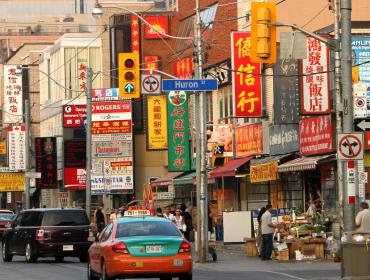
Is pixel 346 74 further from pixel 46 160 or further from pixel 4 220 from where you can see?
pixel 46 160

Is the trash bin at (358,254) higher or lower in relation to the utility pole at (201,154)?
lower

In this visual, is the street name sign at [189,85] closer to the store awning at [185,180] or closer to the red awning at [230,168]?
the red awning at [230,168]

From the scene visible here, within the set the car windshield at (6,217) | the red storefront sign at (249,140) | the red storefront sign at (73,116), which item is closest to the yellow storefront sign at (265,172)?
the red storefront sign at (249,140)

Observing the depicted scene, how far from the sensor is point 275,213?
131 feet

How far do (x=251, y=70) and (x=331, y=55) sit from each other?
5.67 metres

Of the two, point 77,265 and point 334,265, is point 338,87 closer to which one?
point 334,265

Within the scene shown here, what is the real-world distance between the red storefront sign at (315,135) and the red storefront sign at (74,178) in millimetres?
31087

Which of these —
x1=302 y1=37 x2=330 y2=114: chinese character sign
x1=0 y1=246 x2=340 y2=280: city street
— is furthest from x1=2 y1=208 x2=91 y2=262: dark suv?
x1=302 y1=37 x2=330 y2=114: chinese character sign

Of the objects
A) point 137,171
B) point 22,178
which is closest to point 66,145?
point 137,171

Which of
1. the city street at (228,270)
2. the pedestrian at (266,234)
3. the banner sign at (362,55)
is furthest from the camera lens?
the banner sign at (362,55)

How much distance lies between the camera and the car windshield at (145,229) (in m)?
23.0

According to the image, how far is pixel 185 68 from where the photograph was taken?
55000mm

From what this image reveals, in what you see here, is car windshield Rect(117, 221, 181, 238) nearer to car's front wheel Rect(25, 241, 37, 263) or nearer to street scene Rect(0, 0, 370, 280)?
street scene Rect(0, 0, 370, 280)

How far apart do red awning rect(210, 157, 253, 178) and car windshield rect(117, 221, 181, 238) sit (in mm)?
22066
